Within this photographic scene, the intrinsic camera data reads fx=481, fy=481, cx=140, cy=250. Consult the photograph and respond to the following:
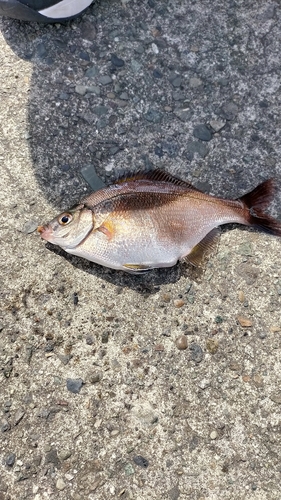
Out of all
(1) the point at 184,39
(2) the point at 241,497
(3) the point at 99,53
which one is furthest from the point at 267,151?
(2) the point at 241,497

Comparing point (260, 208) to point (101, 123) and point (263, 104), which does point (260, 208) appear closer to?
point (263, 104)

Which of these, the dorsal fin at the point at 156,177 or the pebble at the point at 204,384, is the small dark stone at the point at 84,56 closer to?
the dorsal fin at the point at 156,177

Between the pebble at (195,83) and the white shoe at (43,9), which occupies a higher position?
the white shoe at (43,9)

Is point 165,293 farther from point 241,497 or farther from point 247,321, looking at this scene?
point 241,497

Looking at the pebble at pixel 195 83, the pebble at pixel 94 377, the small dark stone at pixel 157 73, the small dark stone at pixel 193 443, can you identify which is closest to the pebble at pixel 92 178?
the small dark stone at pixel 157 73

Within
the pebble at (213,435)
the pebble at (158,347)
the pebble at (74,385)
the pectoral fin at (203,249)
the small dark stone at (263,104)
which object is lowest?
the pebble at (213,435)

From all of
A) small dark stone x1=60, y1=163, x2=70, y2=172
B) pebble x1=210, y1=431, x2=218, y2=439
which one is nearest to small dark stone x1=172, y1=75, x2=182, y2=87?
small dark stone x1=60, y1=163, x2=70, y2=172
